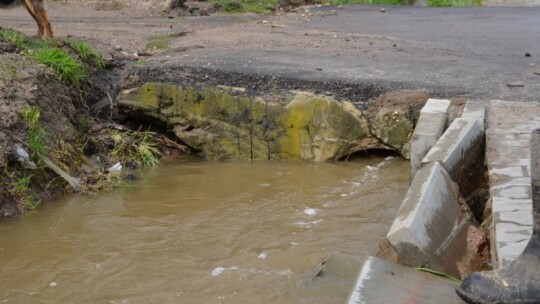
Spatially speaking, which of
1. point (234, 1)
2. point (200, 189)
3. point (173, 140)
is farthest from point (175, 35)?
point (234, 1)

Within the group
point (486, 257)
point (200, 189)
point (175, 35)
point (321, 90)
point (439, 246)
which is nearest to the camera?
point (439, 246)

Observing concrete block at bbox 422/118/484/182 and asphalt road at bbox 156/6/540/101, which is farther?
asphalt road at bbox 156/6/540/101

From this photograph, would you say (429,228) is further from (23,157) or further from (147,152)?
(147,152)

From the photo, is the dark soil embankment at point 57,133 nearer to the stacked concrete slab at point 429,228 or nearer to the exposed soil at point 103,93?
the exposed soil at point 103,93

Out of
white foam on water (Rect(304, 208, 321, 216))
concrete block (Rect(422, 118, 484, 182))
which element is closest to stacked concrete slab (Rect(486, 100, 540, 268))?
concrete block (Rect(422, 118, 484, 182))

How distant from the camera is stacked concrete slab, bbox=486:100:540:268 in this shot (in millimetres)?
3398

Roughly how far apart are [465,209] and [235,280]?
1.34m

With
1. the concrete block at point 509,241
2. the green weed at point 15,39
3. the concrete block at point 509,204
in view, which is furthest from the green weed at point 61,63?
the concrete block at point 509,241

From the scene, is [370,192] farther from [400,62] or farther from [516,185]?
[400,62]

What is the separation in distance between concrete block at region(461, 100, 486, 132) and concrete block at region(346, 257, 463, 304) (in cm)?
213

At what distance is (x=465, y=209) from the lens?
4375mm

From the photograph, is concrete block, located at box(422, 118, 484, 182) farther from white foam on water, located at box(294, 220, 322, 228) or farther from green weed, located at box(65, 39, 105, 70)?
green weed, located at box(65, 39, 105, 70)

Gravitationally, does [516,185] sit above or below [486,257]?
above

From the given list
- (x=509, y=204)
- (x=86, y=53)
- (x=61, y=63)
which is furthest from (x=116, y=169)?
(x=509, y=204)
